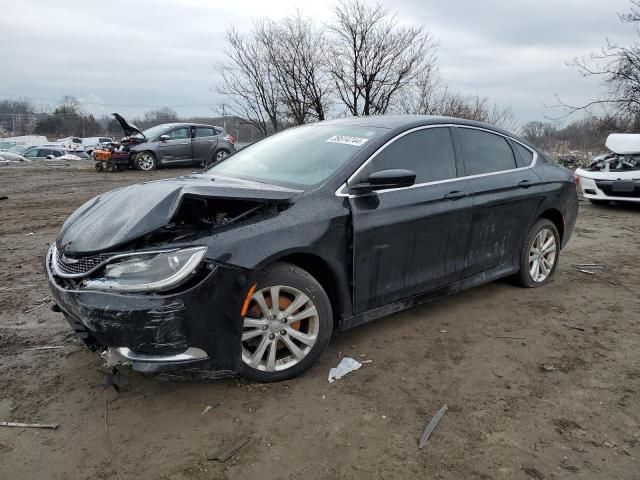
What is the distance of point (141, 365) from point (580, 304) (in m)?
3.71

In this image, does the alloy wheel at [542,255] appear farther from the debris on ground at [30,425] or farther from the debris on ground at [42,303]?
the debris on ground at [42,303]

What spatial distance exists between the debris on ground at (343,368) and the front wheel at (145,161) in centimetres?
1380

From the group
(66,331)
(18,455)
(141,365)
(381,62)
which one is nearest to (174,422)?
(141,365)

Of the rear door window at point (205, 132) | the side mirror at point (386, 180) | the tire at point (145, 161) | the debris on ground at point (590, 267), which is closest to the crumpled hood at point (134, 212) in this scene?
the side mirror at point (386, 180)

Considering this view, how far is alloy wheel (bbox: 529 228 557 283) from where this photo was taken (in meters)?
4.70

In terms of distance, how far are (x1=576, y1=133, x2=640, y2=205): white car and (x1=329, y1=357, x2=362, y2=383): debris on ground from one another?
8.72 meters

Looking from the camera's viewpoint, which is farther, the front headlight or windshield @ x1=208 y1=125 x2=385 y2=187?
windshield @ x1=208 y1=125 x2=385 y2=187

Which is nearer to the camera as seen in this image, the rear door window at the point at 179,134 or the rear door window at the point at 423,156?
the rear door window at the point at 423,156

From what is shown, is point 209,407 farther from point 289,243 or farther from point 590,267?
point 590,267

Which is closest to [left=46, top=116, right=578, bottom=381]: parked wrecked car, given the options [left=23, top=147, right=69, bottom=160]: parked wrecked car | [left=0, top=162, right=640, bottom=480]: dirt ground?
[left=0, top=162, right=640, bottom=480]: dirt ground

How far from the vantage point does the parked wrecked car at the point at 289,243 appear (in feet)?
8.34

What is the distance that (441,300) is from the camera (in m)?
4.43

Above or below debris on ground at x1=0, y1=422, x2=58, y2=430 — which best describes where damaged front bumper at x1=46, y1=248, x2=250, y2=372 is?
above

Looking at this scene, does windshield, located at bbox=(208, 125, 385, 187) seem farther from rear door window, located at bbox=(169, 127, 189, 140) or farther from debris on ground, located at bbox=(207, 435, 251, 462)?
rear door window, located at bbox=(169, 127, 189, 140)
